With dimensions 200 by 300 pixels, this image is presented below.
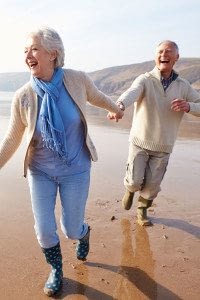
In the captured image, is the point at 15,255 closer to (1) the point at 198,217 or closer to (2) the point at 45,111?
(2) the point at 45,111

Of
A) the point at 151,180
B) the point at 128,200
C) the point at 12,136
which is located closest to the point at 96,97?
the point at 12,136

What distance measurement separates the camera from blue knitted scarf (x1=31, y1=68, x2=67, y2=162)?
11.9 feet

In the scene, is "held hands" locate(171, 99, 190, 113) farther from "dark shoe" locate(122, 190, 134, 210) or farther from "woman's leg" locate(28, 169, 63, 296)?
"woman's leg" locate(28, 169, 63, 296)

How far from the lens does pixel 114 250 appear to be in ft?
15.9

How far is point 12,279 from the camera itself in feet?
13.4

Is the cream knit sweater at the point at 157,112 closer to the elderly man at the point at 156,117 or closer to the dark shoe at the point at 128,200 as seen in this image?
the elderly man at the point at 156,117

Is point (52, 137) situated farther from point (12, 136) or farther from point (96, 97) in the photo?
point (96, 97)

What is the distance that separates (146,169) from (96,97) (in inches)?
72.1

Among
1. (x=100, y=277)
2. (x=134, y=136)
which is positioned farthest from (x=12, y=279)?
(x=134, y=136)

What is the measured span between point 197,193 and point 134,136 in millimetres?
1982

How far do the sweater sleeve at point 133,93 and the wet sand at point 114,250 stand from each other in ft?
5.12

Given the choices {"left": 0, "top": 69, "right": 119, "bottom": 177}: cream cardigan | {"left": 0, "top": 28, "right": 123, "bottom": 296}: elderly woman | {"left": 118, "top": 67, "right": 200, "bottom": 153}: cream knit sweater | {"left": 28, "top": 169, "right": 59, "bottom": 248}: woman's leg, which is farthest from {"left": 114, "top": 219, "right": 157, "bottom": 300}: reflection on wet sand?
{"left": 0, "top": 69, "right": 119, "bottom": 177}: cream cardigan

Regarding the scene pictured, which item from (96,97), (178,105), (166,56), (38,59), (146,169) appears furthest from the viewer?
(146,169)

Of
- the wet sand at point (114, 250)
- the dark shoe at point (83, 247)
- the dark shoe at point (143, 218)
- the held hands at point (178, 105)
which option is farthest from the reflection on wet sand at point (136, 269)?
the held hands at point (178, 105)
